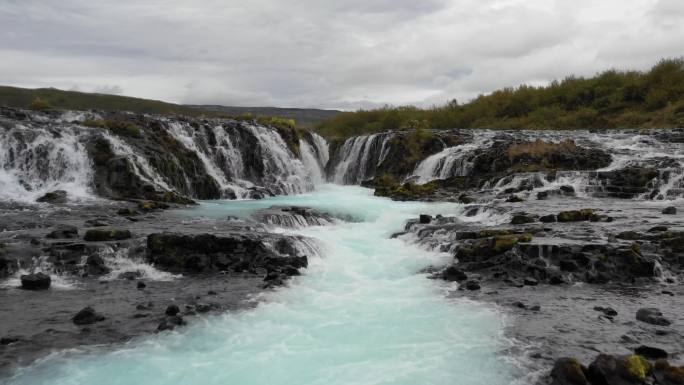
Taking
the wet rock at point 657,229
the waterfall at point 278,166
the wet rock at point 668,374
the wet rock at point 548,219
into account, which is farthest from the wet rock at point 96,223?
the wet rock at point 657,229

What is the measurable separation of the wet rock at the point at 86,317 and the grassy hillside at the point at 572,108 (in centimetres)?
5206

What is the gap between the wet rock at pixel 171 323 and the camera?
36.0ft

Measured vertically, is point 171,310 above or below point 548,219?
below

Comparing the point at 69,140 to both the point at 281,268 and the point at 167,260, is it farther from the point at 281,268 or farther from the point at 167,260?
the point at 281,268

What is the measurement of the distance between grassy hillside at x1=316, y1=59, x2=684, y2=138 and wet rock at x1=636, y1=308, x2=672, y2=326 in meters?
48.2

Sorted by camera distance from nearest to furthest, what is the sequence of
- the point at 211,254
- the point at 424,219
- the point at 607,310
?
the point at 607,310 → the point at 211,254 → the point at 424,219

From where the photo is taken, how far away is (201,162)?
112ft

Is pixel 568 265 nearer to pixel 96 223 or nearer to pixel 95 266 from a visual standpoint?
pixel 95 266

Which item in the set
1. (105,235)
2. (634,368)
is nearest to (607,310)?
(634,368)

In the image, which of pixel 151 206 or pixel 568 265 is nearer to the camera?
pixel 568 265

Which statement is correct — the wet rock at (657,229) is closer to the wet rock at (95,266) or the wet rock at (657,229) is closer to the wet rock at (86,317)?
the wet rock at (86,317)

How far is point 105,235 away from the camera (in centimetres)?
1642

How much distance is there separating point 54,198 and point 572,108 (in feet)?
211

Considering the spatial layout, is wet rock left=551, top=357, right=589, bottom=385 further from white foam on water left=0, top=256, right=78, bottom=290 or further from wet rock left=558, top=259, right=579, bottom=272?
white foam on water left=0, top=256, right=78, bottom=290
